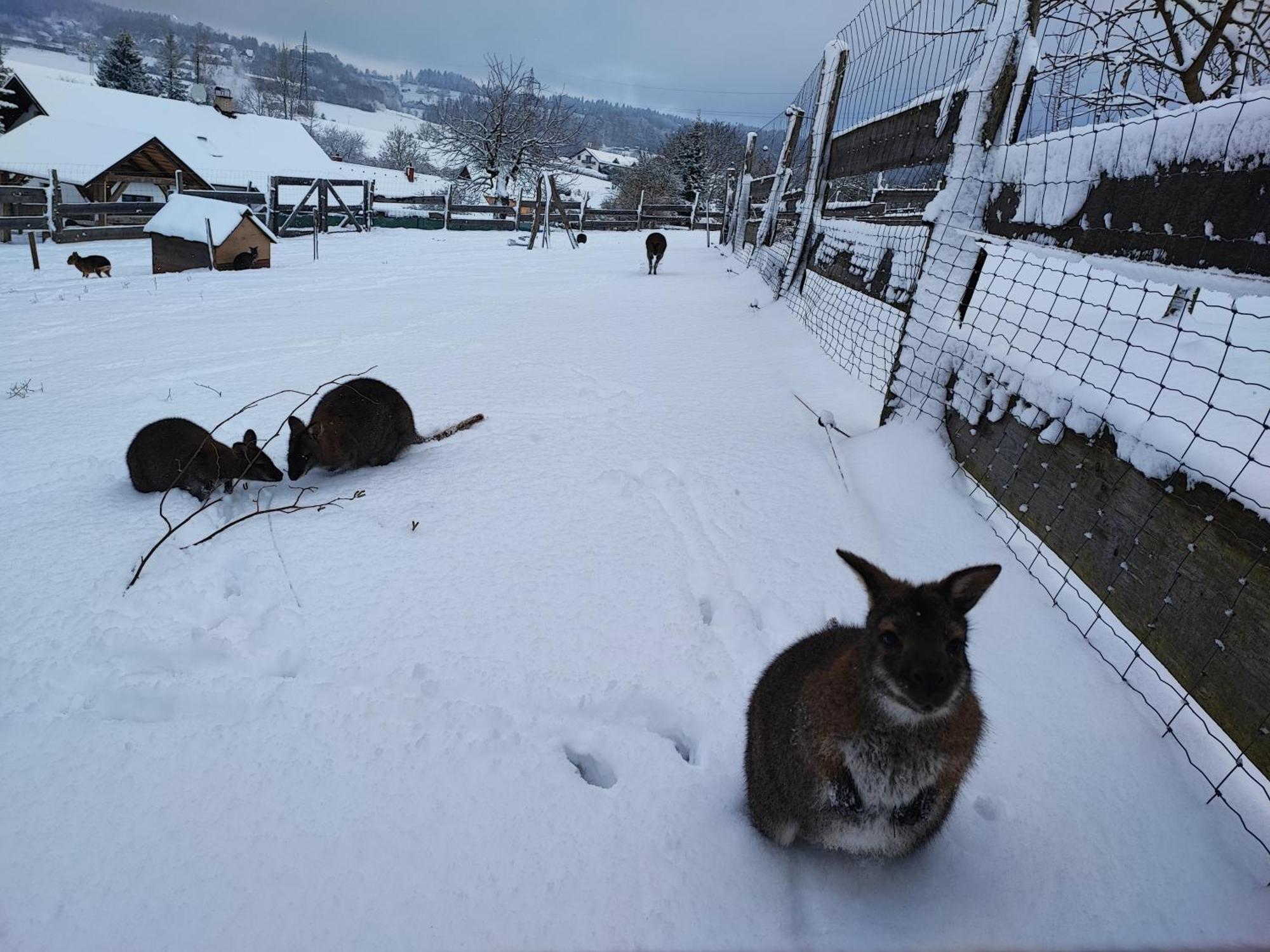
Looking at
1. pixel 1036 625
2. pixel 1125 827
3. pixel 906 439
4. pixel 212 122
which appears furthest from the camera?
pixel 212 122

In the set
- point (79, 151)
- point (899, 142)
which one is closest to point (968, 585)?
point (899, 142)

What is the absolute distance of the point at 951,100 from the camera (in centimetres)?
407

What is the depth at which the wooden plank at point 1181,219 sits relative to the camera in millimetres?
1968

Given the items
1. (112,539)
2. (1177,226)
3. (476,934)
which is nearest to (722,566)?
(476,934)

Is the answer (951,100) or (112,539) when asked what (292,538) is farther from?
(951,100)

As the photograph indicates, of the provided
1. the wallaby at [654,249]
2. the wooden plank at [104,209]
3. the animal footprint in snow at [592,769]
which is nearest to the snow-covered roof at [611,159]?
the wooden plank at [104,209]

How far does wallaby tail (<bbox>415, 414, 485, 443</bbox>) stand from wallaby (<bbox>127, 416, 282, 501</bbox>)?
1048 mm

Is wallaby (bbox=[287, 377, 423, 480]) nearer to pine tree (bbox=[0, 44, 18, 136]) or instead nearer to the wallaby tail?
the wallaby tail

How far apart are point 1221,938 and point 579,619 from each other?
2.05 metres

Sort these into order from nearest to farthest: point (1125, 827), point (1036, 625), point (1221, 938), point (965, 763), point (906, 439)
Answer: point (1221, 938) < point (965, 763) < point (1125, 827) < point (1036, 625) < point (906, 439)

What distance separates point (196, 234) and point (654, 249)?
879cm

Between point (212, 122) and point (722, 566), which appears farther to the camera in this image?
point (212, 122)

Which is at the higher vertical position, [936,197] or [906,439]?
[936,197]

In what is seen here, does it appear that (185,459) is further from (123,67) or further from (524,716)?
(123,67)
